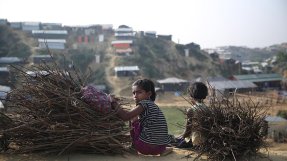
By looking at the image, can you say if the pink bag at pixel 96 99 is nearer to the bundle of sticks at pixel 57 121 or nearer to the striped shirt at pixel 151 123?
the bundle of sticks at pixel 57 121

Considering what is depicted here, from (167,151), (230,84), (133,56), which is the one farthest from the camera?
(133,56)

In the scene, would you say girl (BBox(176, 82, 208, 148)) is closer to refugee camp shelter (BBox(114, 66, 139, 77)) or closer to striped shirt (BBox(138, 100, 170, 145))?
striped shirt (BBox(138, 100, 170, 145))

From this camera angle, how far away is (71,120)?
437 centimetres

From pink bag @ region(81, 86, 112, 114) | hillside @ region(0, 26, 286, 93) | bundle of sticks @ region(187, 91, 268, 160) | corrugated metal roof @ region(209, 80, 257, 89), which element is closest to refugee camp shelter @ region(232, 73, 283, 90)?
corrugated metal roof @ region(209, 80, 257, 89)

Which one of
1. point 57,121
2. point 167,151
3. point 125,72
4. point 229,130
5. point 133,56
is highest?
point 133,56

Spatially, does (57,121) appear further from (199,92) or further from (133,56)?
(133,56)

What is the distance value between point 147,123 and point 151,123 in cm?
5

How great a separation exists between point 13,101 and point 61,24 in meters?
61.9

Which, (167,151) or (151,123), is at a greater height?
(151,123)

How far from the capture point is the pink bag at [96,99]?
14.7 ft

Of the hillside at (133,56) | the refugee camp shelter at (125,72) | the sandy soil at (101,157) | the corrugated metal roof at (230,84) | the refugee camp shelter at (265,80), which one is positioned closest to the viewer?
the sandy soil at (101,157)

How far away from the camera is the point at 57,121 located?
14.4ft

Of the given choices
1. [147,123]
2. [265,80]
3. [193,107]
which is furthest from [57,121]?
[265,80]

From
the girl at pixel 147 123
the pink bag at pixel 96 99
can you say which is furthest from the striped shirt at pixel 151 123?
the pink bag at pixel 96 99
